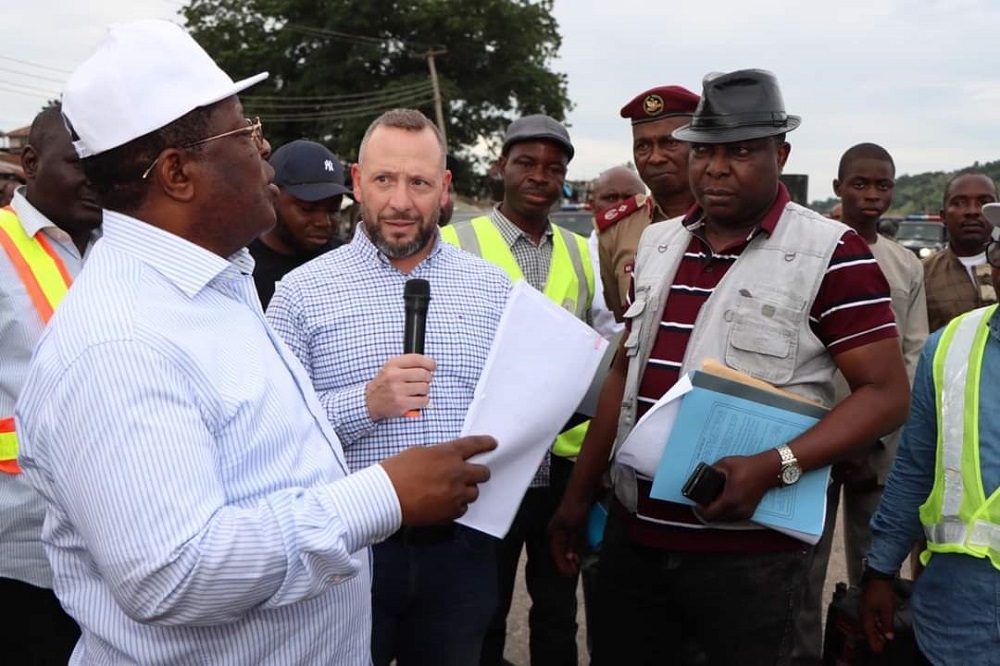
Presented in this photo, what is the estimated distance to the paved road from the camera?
413cm

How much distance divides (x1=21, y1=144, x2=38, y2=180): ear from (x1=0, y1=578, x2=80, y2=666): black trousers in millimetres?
1367

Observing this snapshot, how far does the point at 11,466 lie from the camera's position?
7.97ft

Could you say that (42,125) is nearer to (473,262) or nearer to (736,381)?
(473,262)

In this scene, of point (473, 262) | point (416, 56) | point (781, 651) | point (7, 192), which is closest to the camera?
point (781, 651)

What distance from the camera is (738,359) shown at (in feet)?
7.59

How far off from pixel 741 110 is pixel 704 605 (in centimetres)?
145

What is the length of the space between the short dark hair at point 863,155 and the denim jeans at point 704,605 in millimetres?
2958

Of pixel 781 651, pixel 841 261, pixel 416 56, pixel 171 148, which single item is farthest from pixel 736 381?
pixel 416 56

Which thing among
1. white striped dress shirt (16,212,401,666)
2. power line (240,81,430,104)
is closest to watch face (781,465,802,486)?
white striped dress shirt (16,212,401,666)

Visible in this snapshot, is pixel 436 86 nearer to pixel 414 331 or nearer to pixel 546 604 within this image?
pixel 546 604

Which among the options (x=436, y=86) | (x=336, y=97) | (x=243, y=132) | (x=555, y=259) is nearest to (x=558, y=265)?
(x=555, y=259)

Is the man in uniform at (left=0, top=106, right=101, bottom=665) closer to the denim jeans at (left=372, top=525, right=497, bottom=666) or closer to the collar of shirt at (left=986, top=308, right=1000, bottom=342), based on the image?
the denim jeans at (left=372, top=525, right=497, bottom=666)

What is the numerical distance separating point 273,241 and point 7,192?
5.78m

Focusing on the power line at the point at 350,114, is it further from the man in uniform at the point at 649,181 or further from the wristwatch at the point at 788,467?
the wristwatch at the point at 788,467
